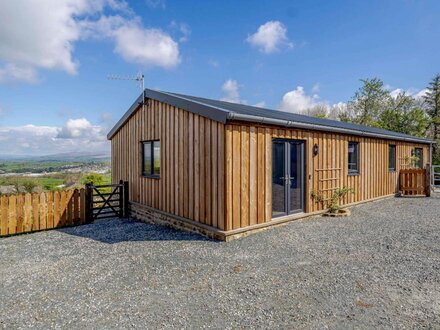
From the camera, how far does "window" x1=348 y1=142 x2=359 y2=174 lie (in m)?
9.24

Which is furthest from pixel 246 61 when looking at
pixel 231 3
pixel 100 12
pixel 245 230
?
pixel 245 230

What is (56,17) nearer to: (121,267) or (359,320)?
(121,267)

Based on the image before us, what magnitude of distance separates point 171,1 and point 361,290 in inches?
441

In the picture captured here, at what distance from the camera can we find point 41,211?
23.0 ft

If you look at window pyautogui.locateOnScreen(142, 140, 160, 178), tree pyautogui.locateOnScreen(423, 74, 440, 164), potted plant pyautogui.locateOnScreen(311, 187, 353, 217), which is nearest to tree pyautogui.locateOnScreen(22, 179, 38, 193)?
window pyautogui.locateOnScreen(142, 140, 160, 178)

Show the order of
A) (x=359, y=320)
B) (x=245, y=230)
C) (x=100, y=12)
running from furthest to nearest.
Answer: (x=100, y=12), (x=245, y=230), (x=359, y=320)

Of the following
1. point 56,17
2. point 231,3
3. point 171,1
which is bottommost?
point 56,17

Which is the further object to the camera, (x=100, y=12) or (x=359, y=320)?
(x=100, y=12)

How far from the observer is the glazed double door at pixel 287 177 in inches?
261

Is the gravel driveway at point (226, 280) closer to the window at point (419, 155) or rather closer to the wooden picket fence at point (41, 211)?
the wooden picket fence at point (41, 211)

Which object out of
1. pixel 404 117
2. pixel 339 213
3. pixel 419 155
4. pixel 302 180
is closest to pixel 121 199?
pixel 302 180

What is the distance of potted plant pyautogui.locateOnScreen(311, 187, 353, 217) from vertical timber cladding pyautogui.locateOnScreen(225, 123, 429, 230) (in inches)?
5.8

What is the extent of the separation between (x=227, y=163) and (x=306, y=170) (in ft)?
9.82

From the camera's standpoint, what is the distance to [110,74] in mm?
7664
